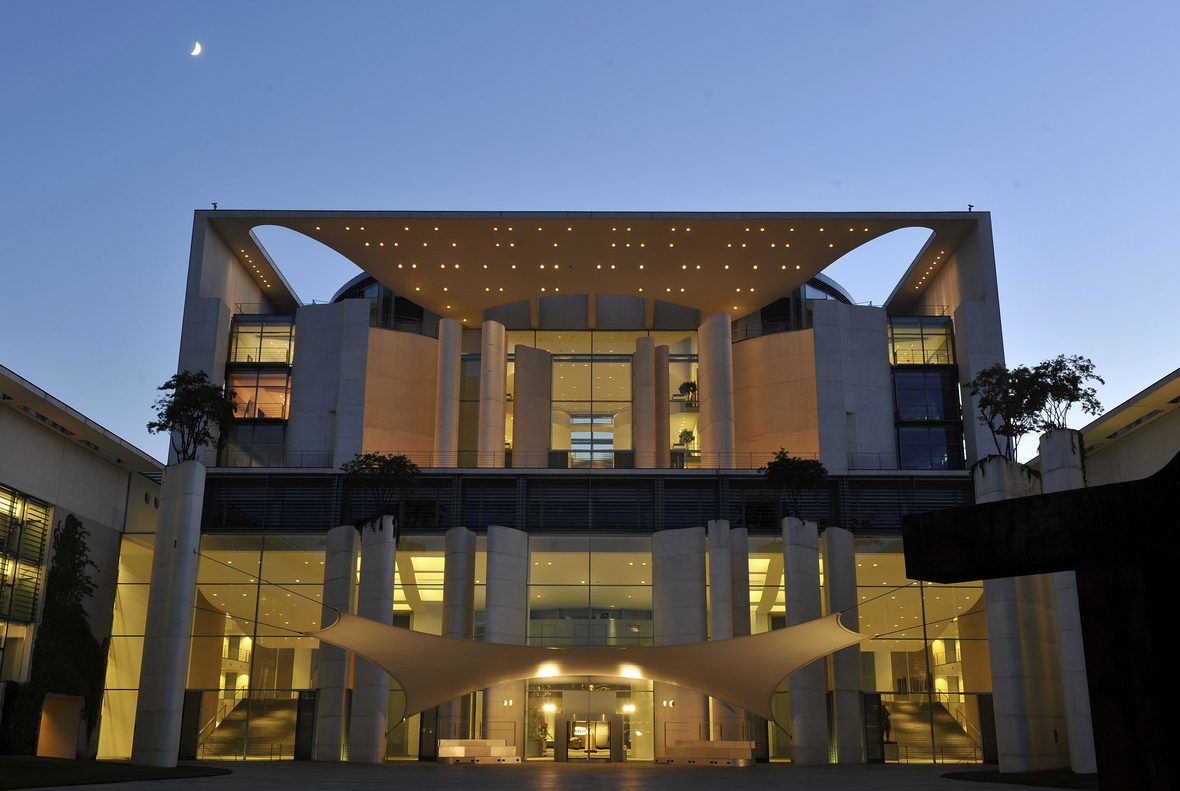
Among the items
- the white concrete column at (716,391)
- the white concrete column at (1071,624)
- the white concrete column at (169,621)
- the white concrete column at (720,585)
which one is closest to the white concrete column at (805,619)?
the white concrete column at (720,585)

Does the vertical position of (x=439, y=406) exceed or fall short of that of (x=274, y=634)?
it exceeds it

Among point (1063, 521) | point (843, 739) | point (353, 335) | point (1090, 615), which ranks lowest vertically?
point (843, 739)

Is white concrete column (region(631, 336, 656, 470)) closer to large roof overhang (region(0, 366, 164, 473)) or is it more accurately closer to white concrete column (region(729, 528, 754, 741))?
white concrete column (region(729, 528, 754, 741))

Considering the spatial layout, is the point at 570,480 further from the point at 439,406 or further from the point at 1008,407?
the point at 1008,407

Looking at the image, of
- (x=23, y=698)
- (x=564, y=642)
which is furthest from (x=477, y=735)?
(x=23, y=698)

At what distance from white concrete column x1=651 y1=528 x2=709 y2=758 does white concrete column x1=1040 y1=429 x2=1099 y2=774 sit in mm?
9520

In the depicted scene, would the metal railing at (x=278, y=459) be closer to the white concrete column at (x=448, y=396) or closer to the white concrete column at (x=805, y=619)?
the white concrete column at (x=448, y=396)

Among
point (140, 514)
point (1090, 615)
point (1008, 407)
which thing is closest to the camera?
point (1090, 615)

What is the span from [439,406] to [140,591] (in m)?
10.6

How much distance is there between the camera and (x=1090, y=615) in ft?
20.9

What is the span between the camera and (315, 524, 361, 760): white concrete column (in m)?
27.0

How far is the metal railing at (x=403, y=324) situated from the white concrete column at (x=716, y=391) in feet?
31.9

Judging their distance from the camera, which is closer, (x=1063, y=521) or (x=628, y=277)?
(x=1063, y=521)

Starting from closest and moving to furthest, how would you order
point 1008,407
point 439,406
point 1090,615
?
point 1090,615 < point 1008,407 < point 439,406
